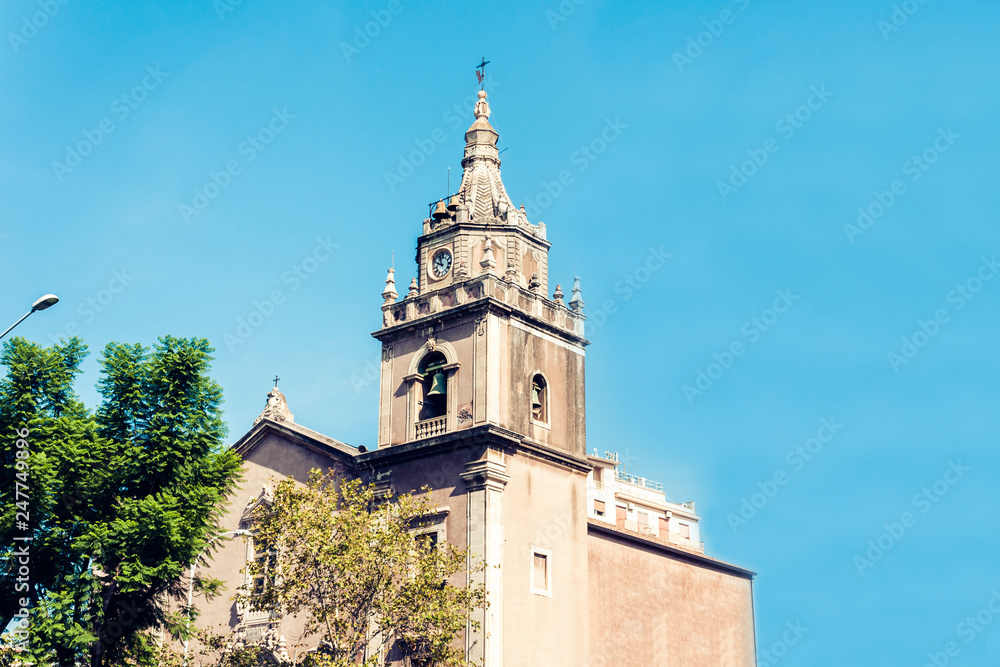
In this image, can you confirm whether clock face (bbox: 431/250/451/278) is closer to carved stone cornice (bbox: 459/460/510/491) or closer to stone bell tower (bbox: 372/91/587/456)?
stone bell tower (bbox: 372/91/587/456)

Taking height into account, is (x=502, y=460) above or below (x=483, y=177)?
below

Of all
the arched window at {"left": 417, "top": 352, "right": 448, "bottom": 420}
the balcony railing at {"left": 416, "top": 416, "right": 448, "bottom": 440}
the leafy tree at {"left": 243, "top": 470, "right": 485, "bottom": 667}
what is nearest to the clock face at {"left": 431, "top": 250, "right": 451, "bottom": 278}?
the arched window at {"left": 417, "top": 352, "right": 448, "bottom": 420}

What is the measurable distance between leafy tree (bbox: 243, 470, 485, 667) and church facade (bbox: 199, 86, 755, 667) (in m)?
2.10

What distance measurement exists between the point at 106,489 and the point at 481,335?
40.7ft

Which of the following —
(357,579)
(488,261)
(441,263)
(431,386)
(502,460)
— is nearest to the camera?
(357,579)

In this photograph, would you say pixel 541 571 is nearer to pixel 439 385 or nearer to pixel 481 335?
pixel 439 385

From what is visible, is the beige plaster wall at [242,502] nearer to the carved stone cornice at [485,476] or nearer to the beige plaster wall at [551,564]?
the carved stone cornice at [485,476]

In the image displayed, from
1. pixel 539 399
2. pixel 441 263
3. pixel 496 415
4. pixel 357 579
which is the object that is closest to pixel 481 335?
pixel 496 415

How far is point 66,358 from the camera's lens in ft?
134

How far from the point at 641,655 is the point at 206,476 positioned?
52.4ft

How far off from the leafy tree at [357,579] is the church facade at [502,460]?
2097 millimetres

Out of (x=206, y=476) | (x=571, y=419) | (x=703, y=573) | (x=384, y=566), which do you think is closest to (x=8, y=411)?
(x=206, y=476)

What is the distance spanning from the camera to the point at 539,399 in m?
44.7

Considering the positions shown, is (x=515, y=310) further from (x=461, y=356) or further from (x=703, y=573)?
(x=703, y=573)
